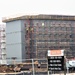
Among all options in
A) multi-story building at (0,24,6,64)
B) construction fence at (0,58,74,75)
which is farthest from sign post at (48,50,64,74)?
multi-story building at (0,24,6,64)

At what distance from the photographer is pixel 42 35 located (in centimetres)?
4375

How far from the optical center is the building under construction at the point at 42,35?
4328 centimetres

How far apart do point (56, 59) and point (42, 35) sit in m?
26.0

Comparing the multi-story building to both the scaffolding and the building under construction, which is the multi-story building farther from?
the scaffolding

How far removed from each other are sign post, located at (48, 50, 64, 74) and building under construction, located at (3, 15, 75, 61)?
81.7 ft

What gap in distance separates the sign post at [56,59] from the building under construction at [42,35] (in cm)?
2489

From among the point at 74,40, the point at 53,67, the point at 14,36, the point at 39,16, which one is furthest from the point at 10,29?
the point at 53,67

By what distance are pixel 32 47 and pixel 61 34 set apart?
3.74 meters

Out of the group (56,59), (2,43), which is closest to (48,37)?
(2,43)

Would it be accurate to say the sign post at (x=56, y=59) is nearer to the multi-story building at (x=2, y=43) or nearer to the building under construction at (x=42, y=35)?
the building under construction at (x=42, y=35)

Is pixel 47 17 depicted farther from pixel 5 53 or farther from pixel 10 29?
pixel 5 53

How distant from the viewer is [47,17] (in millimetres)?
44031

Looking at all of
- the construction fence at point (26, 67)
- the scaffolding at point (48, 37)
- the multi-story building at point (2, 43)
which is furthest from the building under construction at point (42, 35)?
the multi-story building at point (2, 43)

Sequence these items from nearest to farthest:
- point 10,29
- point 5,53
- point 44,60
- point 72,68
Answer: point 72,68 < point 44,60 < point 10,29 < point 5,53
